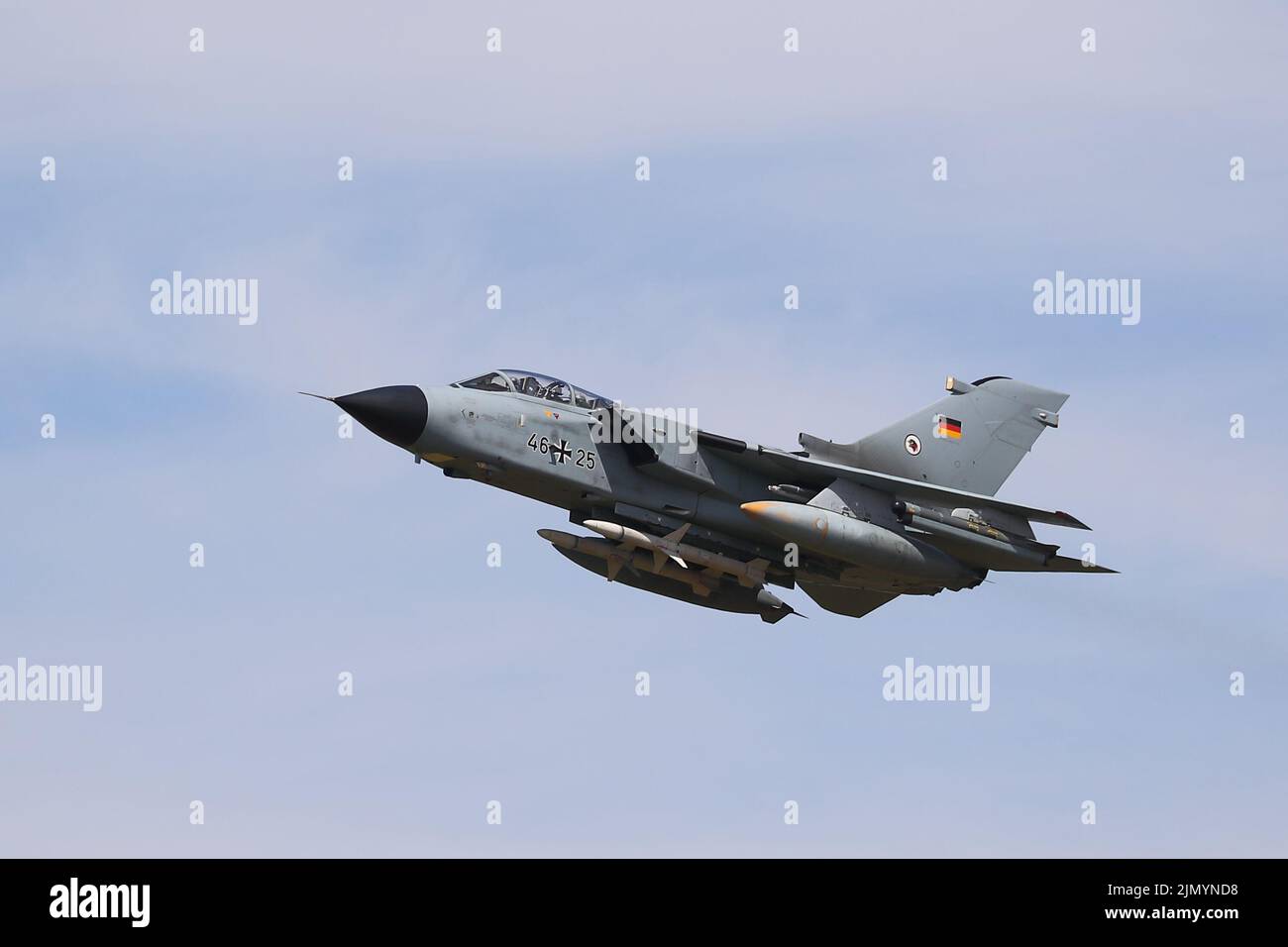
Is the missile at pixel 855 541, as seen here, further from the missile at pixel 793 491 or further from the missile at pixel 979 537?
the missile at pixel 793 491

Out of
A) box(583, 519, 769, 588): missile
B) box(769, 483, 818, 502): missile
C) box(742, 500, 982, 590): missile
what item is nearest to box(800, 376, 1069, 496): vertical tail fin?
box(769, 483, 818, 502): missile

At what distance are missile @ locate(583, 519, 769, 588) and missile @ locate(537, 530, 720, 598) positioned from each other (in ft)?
0.77

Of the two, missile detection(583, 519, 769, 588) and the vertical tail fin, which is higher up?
the vertical tail fin

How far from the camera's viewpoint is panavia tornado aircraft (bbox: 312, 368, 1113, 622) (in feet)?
116

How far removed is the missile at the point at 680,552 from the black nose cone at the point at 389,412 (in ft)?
11.6

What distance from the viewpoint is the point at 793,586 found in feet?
127

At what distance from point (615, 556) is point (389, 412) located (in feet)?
16.3

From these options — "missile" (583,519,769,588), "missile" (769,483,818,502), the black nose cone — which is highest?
the black nose cone

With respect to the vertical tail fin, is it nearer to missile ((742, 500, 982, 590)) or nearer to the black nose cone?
missile ((742, 500, 982, 590))

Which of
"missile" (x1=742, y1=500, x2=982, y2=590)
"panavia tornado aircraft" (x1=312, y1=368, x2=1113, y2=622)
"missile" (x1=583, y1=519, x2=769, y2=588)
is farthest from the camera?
"missile" (x1=583, y1=519, x2=769, y2=588)

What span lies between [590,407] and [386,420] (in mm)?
3734
